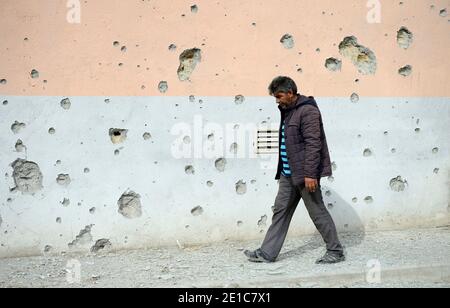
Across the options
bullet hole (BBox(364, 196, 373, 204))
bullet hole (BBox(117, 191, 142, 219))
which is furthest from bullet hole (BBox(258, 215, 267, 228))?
bullet hole (BBox(117, 191, 142, 219))

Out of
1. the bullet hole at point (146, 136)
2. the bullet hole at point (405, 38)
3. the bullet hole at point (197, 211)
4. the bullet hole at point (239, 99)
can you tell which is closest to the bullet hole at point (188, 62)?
the bullet hole at point (239, 99)

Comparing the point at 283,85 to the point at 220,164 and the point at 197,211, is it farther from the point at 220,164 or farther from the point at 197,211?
the point at 197,211

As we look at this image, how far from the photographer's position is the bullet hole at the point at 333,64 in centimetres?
477

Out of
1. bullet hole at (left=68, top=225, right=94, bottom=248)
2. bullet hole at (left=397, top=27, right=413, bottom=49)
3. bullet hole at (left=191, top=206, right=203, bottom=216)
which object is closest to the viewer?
bullet hole at (left=68, top=225, right=94, bottom=248)

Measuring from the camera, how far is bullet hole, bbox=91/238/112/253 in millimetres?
4512

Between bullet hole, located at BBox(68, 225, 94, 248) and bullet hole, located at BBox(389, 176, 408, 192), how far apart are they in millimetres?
2903

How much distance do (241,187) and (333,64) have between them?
1.46 meters

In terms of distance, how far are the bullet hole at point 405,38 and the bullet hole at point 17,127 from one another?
3.57 m

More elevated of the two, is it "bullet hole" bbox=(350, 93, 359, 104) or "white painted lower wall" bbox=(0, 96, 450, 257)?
"bullet hole" bbox=(350, 93, 359, 104)

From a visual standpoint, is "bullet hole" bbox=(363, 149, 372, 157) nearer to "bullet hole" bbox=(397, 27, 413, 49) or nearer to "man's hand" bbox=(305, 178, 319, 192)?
"bullet hole" bbox=(397, 27, 413, 49)

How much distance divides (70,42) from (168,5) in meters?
0.92

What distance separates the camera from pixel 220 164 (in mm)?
4652

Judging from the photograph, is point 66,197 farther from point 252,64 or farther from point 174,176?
point 252,64
